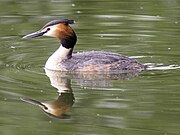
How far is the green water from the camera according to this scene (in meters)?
8.61

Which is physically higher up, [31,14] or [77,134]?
[77,134]

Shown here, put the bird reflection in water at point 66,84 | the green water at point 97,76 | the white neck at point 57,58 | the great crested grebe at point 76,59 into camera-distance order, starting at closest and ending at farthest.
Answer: the green water at point 97,76
the bird reflection in water at point 66,84
the great crested grebe at point 76,59
the white neck at point 57,58

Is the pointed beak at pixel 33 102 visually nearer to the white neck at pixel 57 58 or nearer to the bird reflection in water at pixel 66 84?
the bird reflection in water at pixel 66 84

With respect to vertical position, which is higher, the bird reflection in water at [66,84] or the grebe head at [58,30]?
the grebe head at [58,30]

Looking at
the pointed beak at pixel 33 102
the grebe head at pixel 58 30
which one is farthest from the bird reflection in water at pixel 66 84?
the grebe head at pixel 58 30

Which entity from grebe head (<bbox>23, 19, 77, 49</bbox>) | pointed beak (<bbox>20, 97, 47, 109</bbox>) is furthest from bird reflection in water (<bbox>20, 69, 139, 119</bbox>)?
grebe head (<bbox>23, 19, 77, 49</bbox>)

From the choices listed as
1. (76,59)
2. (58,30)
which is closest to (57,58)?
(76,59)

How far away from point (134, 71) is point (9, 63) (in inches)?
72.5

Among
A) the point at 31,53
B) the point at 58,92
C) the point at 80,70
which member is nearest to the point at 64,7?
the point at 31,53

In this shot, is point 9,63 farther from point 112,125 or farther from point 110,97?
point 112,125

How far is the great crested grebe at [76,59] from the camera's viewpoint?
11031mm

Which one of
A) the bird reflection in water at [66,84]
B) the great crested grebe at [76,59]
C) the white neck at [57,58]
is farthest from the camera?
the white neck at [57,58]

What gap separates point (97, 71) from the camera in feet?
36.3

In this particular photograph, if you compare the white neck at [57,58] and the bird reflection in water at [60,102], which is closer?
the bird reflection in water at [60,102]
